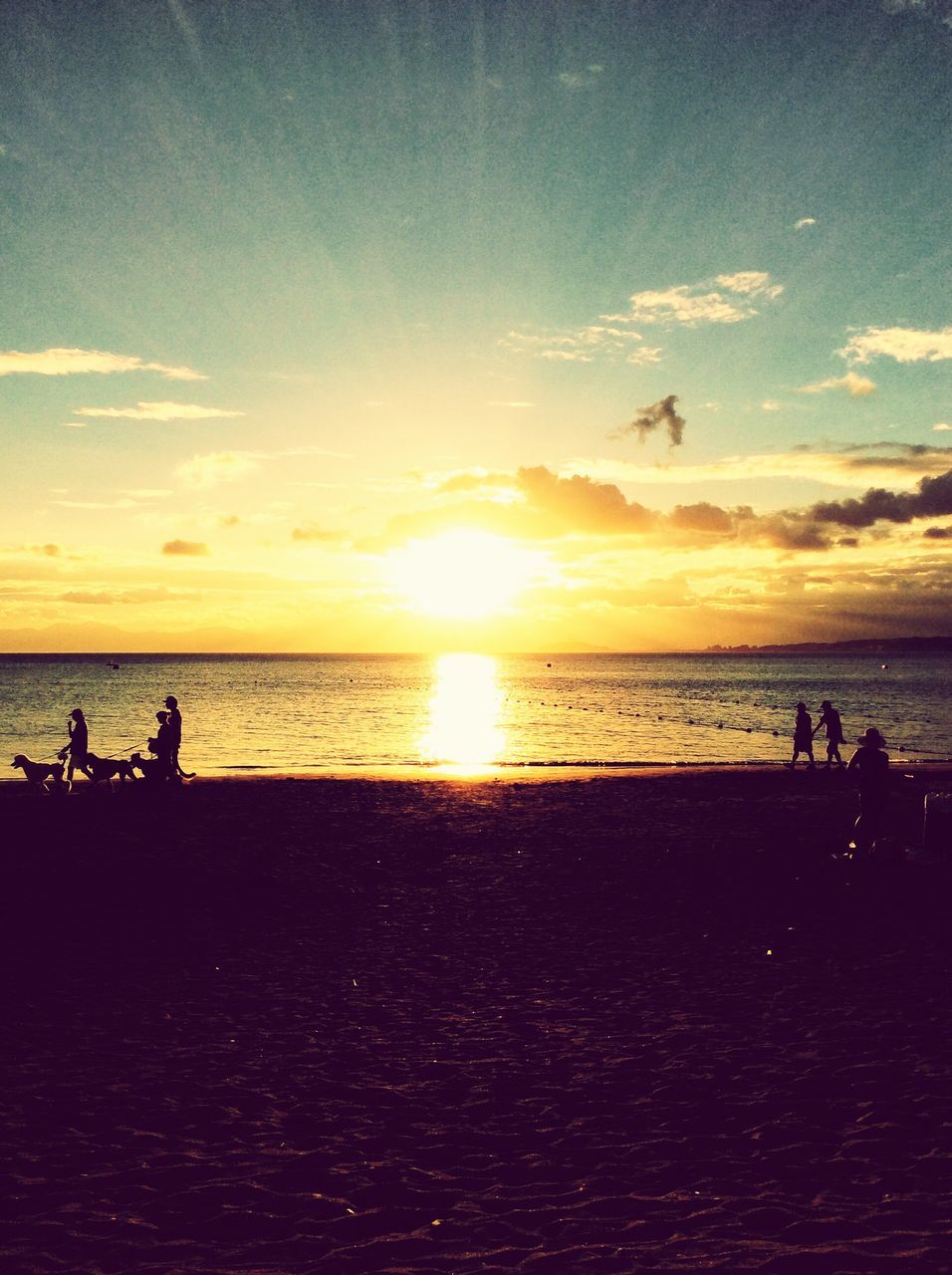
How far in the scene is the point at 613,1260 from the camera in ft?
18.0

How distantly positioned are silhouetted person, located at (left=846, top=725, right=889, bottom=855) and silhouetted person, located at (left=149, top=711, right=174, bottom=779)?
52.1 feet

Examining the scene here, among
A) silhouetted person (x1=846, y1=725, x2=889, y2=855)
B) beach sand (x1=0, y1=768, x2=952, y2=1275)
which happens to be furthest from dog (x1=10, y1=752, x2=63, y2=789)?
silhouetted person (x1=846, y1=725, x2=889, y2=855)

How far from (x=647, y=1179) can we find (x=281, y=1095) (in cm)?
316

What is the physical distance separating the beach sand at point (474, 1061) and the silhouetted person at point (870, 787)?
2.49 feet

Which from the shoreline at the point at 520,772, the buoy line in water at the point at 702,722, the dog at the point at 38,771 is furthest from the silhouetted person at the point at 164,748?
the buoy line in water at the point at 702,722

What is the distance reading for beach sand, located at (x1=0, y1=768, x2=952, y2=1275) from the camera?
19.3 feet

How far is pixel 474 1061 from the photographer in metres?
8.62

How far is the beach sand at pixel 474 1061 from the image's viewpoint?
231 inches

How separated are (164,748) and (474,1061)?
17.3 metres

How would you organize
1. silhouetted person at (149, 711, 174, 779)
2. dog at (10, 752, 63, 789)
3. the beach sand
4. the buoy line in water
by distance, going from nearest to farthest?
the beach sand, dog at (10, 752, 63, 789), silhouetted person at (149, 711, 174, 779), the buoy line in water

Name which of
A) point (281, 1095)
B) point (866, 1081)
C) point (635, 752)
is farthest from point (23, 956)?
point (635, 752)

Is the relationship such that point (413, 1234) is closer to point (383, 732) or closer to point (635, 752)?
point (635, 752)

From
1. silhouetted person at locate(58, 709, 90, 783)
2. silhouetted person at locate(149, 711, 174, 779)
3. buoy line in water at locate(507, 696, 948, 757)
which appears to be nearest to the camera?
silhouetted person at locate(149, 711, 174, 779)

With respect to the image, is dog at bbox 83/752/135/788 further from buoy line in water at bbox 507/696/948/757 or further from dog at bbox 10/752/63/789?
buoy line in water at bbox 507/696/948/757
